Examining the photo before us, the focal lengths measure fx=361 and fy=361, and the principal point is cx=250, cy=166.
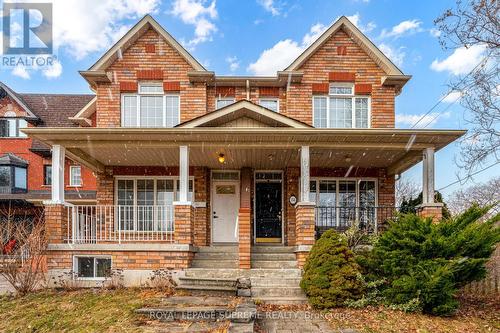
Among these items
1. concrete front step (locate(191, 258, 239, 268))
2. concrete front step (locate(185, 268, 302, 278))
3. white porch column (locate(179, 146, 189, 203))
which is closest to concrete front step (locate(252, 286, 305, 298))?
concrete front step (locate(185, 268, 302, 278))

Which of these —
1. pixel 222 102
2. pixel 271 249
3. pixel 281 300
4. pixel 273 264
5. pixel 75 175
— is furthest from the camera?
pixel 75 175

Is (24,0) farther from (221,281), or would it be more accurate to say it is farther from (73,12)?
(221,281)

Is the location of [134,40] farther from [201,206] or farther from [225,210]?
[225,210]

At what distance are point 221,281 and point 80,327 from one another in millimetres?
2989

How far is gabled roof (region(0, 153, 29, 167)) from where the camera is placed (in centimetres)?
1956

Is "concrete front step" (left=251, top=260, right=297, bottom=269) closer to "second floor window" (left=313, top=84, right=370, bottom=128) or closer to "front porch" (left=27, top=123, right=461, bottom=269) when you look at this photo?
"front porch" (left=27, top=123, right=461, bottom=269)

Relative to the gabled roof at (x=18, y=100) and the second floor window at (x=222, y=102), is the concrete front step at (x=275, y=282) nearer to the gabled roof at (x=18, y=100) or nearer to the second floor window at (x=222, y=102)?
the second floor window at (x=222, y=102)

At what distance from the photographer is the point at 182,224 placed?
29.0 feet

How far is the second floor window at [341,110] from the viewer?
11859mm

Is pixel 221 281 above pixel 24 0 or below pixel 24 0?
below

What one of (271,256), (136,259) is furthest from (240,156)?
(136,259)

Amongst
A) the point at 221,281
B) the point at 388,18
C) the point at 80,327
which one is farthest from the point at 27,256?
the point at 388,18

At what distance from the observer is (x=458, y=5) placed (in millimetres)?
7773

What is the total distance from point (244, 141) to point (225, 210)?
3.48 metres
